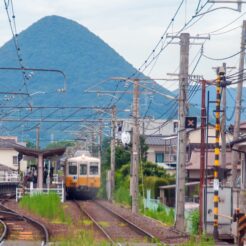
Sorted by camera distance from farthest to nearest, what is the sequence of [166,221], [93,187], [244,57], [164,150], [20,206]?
[164,150] < [93,187] < [20,206] < [166,221] < [244,57]

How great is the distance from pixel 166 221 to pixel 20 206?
26.6ft

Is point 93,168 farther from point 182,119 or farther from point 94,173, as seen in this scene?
point 182,119

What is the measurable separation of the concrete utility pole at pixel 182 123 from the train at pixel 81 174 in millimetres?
21776

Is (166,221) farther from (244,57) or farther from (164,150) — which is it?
(164,150)

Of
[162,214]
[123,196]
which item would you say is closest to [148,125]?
[123,196]

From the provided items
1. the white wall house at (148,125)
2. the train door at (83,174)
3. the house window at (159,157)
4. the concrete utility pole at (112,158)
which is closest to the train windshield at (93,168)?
the train door at (83,174)

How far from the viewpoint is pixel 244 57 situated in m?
26.2

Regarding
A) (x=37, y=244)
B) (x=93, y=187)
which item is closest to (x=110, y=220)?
(x=37, y=244)

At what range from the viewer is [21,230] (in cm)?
2195

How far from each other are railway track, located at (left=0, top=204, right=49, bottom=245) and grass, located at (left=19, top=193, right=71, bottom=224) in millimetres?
1026

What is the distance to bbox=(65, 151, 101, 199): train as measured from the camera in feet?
148

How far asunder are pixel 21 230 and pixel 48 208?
6.47m

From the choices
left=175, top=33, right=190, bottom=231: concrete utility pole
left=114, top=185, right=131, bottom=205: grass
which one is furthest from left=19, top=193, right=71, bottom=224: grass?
left=114, top=185, right=131, bottom=205: grass

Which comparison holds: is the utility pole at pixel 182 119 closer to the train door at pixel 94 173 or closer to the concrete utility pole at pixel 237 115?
the concrete utility pole at pixel 237 115
